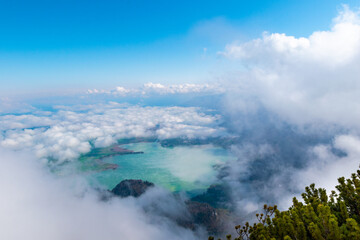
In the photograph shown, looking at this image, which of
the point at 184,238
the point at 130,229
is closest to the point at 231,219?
the point at 184,238

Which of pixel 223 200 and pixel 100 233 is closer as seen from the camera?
pixel 100 233

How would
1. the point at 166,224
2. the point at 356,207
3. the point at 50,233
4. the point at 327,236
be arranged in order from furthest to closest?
the point at 166,224 → the point at 50,233 → the point at 356,207 → the point at 327,236

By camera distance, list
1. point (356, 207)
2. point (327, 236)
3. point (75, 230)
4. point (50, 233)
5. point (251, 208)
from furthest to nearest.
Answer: point (251, 208) < point (75, 230) < point (50, 233) < point (356, 207) < point (327, 236)

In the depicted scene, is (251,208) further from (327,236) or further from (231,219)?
(327,236)

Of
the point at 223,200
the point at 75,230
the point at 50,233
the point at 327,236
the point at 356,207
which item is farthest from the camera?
the point at 223,200

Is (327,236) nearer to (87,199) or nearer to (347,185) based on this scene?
(347,185)

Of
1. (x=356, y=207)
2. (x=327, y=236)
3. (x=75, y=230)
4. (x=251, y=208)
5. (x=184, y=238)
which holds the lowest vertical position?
(x=251, y=208)

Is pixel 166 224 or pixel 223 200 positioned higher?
pixel 166 224

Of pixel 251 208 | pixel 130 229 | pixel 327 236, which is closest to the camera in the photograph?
pixel 327 236

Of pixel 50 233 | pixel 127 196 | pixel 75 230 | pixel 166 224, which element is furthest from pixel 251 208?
pixel 50 233

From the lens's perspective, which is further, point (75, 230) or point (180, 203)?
point (180, 203)
